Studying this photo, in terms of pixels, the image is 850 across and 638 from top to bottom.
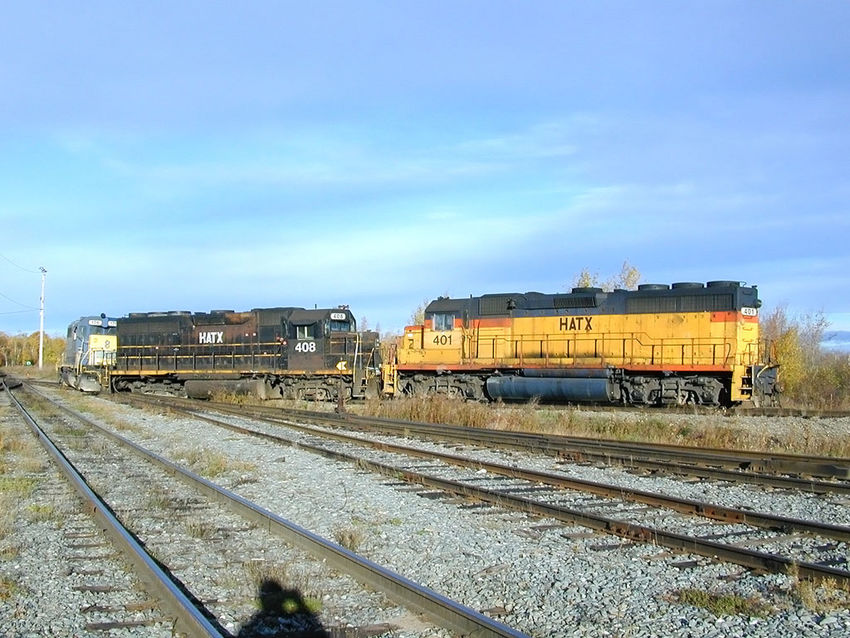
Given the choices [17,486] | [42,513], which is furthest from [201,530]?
[17,486]

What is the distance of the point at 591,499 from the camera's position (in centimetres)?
878

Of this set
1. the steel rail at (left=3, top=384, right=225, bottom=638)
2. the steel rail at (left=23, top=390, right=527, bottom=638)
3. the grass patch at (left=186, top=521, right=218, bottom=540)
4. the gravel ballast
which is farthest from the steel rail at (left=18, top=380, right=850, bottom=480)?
the steel rail at (left=3, top=384, right=225, bottom=638)

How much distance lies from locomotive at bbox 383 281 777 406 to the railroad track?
10966 millimetres

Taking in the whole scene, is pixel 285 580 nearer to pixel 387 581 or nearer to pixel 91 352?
pixel 387 581

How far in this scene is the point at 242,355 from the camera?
28.2 metres

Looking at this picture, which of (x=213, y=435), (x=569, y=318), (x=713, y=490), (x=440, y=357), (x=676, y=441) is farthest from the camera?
(x=440, y=357)

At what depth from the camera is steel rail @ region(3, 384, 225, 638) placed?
442cm

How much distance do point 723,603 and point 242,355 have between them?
24590 millimetres

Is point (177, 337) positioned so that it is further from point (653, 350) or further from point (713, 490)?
point (713, 490)

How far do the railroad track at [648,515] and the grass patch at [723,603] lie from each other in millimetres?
677

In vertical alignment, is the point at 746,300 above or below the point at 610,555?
above

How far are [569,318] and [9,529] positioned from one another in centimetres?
1752

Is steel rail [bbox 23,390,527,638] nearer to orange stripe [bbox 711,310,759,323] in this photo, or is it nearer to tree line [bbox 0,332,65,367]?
orange stripe [bbox 711,310,759,323]

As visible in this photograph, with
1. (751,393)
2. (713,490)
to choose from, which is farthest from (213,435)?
(751,393)
